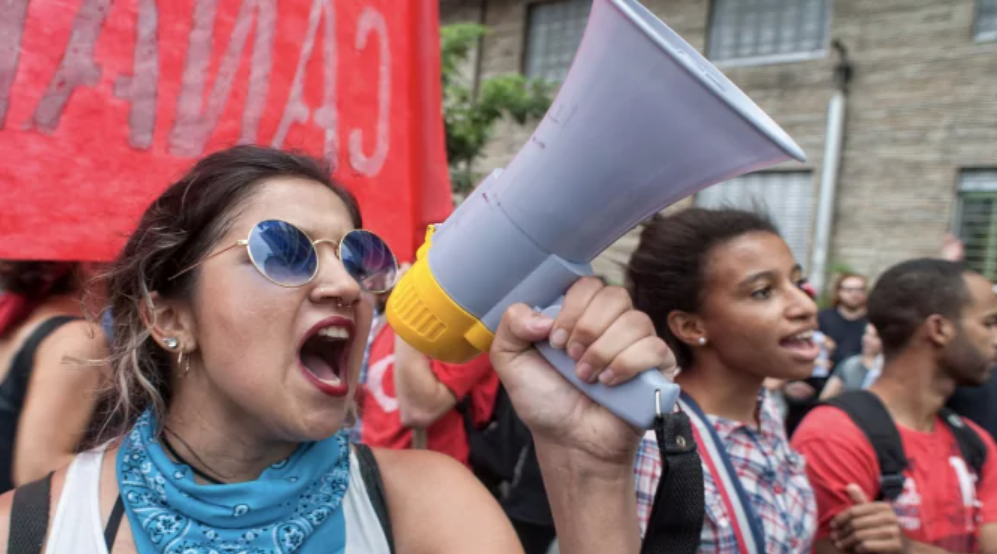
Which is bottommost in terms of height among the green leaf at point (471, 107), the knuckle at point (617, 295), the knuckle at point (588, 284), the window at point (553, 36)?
the knuckle at point (617, 295)

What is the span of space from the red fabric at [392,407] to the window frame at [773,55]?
7.83m

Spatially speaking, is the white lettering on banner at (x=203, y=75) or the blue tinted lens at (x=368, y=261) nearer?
the blue tinted lens at (x=368, y=261)

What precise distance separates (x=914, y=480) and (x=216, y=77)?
220 centimetres

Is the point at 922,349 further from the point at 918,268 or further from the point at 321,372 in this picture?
the point at 321,372

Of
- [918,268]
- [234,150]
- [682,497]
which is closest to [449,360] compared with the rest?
[682,497]

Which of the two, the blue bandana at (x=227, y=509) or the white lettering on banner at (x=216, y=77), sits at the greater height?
the white lettering on banner at (x=216, y=77)

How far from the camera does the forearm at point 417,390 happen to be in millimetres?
2580

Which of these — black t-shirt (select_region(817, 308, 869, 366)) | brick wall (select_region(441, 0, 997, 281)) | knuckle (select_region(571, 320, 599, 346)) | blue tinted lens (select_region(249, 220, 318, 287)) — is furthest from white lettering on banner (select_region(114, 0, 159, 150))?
brick wall (select_region(441, 0, 997, 281))

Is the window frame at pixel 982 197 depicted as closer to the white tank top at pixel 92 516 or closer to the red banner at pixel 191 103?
the red banner at pixel 191 103

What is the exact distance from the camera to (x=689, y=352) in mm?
2268

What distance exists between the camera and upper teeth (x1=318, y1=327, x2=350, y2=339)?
4.36ft

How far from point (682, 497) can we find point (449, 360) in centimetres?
42

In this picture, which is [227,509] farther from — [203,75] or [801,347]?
[801,347]

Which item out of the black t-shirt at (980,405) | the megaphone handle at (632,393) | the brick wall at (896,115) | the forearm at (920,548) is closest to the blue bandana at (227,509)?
the megaphone handle at (632,393)
